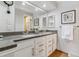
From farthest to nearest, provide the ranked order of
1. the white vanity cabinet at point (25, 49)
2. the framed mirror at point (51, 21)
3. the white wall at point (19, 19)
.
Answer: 1. the framed mirror at point (51, 21)
2. the white wall at point (19, 19)
3. the white vanity cabinet at point (25, 49)

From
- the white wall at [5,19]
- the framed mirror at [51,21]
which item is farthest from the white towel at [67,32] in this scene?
the white wall at [5,19]

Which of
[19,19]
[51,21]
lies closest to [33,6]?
[19,19]

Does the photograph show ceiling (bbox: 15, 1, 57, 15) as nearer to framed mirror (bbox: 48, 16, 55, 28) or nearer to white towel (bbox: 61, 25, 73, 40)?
framed mirror (bbox: 48, 16, 55, 28)

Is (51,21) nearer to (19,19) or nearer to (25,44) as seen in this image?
(19,19)

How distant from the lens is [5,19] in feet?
6.25

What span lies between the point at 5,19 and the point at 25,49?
89 cm

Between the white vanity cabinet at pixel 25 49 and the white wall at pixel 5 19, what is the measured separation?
0.70m

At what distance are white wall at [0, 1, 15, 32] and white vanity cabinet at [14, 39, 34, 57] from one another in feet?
2.31

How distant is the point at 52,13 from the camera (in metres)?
3.68

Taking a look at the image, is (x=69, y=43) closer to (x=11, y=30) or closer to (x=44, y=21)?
(x=44, y=21)

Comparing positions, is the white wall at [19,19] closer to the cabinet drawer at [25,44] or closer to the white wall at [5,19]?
the white wall at [5,19]

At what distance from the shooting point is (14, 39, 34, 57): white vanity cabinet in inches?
51.6

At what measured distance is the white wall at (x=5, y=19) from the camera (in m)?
1.81

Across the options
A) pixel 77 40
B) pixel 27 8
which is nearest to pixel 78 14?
pixel 77 40
